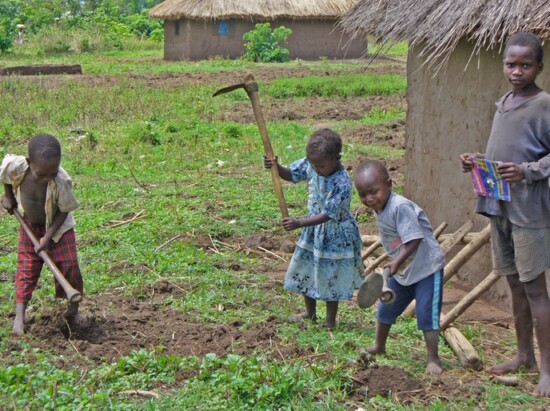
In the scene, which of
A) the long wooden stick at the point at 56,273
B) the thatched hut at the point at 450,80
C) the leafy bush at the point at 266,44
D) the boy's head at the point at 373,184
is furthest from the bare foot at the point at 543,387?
the leafy bush at the point at 266,44

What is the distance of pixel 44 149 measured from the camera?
16.3 feet

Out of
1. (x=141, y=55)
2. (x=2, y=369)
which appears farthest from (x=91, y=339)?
(x=141, y=55)

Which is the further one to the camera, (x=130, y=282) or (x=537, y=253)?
(x=130, y=282)

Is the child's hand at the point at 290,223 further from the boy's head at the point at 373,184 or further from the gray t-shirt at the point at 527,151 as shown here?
the gray t-shirt at the point at 527,151

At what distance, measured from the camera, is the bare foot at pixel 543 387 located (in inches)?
169

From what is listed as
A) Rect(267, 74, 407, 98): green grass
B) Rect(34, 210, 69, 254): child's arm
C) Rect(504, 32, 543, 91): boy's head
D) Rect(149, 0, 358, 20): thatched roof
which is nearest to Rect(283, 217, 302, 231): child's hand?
Rect(34, 210, 69, 254): child's arm

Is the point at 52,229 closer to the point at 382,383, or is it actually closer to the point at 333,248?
the point at 333,248

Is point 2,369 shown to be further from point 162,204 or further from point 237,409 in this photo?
point 162,204

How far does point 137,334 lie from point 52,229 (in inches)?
30.6

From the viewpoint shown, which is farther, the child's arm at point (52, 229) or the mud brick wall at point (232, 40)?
the mud brick wall at point (232, 40)

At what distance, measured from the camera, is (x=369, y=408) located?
163 inches

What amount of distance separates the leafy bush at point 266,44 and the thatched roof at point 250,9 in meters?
0.84

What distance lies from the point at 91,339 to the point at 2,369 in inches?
36.1

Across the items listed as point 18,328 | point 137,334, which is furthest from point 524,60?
point 18,328
